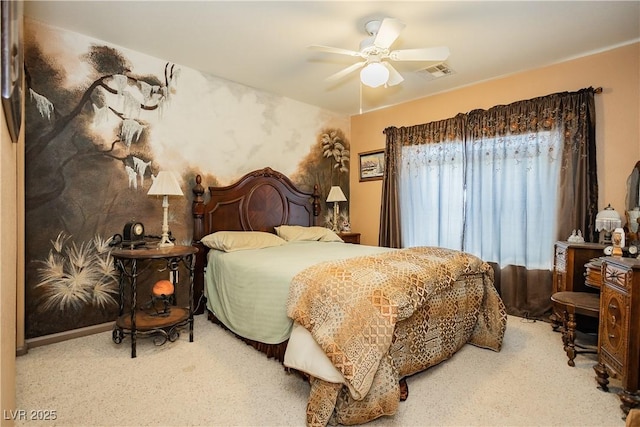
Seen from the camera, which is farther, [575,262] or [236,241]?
[236,241]

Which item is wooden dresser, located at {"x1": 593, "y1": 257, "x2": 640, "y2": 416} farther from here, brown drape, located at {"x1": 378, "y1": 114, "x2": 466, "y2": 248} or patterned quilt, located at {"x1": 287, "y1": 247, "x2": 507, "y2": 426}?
brown drape, located at {"x1": 378, "y1": 114, "x2": 466, "y2": 248}

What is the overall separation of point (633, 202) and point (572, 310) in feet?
3.99

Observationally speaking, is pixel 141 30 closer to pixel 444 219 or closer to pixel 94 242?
pixel 94 242

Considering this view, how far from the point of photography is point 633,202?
2.72 meters

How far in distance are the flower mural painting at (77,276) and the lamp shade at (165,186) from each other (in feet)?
2.33

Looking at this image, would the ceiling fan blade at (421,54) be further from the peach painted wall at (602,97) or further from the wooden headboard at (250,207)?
the wooden headboard at (250,207)

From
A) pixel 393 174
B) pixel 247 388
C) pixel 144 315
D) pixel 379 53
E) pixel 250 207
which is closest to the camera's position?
pixel 247 388

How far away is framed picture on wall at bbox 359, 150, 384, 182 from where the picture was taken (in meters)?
4.74

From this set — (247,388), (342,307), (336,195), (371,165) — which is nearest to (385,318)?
(342,307)

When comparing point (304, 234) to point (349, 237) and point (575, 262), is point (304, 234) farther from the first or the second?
point (575, 262)

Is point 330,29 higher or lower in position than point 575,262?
higher

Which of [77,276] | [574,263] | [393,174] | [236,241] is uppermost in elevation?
[393,174]

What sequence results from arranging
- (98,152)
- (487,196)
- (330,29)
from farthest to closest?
(487,196) < (98,152) < (330,29)

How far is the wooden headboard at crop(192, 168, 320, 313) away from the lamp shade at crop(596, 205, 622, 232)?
3090 millimetres
